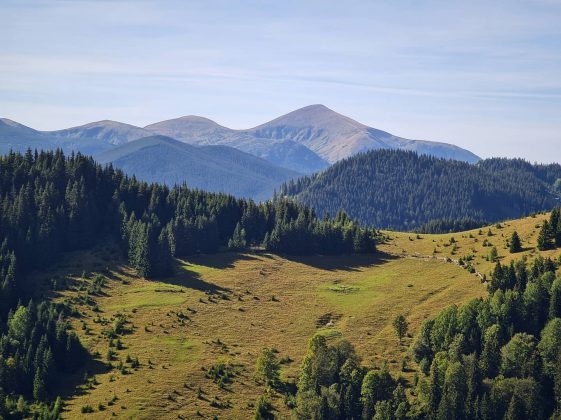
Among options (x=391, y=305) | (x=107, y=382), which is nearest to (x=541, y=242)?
(x=391, y=305)

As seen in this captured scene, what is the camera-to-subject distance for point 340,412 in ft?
374

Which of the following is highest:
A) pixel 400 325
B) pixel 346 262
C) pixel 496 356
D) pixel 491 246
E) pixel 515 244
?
pixel 515 244

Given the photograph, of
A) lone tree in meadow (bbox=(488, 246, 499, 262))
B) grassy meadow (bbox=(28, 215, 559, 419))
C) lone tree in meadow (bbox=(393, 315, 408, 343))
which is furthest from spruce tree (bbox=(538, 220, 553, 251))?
lone tree in meadow (bbox=(393, 315, 408, 343))

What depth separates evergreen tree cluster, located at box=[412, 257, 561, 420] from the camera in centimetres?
10862

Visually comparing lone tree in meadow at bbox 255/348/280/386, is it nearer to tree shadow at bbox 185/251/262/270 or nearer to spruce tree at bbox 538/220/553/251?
tree shadow at bbox 185/251/262/270

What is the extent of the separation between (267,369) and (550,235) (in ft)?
289

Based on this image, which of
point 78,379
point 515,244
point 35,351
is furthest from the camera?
point 515,244

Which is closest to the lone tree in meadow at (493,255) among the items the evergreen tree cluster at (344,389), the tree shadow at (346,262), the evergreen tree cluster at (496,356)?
the evergreen tree cluster at (496,356)

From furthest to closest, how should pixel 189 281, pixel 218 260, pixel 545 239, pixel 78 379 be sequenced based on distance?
pixel 218 260
pixel 189 281
pixel 545 239
pixel 78 379

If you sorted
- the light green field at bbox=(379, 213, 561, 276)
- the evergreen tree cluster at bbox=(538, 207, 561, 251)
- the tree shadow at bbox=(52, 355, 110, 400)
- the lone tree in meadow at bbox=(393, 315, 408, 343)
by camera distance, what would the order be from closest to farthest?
the tree shadow at bbox=(52, 355, 110, 400) → the lone tree in meadow at bbox=(393, 315, 408, 343) → the evergreen tree cluster at bbox=(538, 207, 561, 251) → the light green field at bbox=(379, 213, 561, 276)

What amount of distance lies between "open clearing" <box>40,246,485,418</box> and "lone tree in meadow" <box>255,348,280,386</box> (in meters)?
2.03

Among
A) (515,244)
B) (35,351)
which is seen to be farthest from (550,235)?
(35,351)

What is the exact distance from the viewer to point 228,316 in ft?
493

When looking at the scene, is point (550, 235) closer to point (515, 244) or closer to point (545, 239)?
point (545, 239)
